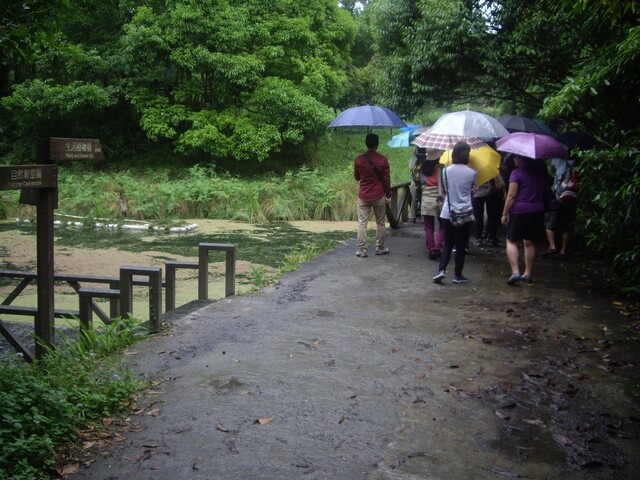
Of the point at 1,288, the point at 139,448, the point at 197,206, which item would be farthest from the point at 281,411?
the point at 197,206

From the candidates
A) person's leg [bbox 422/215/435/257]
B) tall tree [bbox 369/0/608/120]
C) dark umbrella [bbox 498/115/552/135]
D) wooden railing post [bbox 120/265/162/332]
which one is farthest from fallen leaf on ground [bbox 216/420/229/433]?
dark umbrella [bbox 498/115/552/135]

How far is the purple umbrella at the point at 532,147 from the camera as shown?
831cm

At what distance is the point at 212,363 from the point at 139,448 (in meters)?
1.54

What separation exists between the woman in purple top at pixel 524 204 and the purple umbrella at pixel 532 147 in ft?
0.67

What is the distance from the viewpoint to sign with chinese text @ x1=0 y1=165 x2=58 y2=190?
521 cm

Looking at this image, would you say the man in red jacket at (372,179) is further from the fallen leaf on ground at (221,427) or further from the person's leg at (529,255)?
the fallen leaf on ground at (221,427)

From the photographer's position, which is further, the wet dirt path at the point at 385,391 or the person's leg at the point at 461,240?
the person's leg at the point at 461,240

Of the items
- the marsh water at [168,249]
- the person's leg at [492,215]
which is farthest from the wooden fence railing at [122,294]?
the person's leg at [492,215]

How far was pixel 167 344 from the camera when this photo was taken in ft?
19.8

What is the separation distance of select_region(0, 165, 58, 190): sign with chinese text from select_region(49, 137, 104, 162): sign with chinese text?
0.13 meters

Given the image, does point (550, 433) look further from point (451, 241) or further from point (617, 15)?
point (451, 241)

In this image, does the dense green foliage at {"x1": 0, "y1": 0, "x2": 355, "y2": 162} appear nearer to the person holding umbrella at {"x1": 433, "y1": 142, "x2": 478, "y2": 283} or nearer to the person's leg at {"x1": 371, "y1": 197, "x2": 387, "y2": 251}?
the person's leg at {"x1": 371, "y1": 197, "x2": 387, "y2": 251}

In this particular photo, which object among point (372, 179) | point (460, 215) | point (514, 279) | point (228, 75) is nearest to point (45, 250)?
point (460, 215)

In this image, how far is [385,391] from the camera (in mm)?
4988
